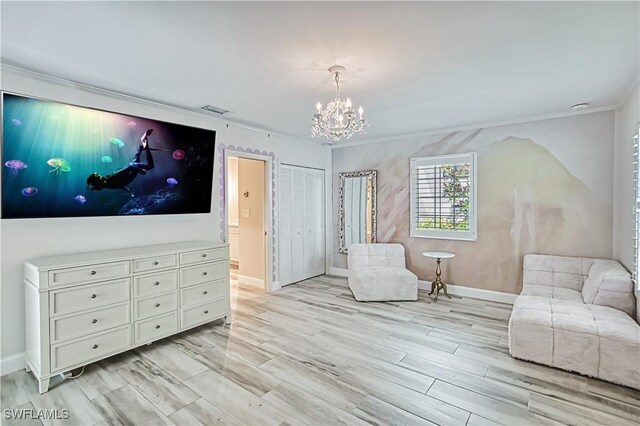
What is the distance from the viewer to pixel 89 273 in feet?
8.58

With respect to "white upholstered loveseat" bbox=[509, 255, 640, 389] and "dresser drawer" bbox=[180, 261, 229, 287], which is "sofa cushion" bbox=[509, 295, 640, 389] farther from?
"dresser drawer" bbox=[180, 261, 229, 287]

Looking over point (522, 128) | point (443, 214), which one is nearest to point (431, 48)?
point (522, 128)

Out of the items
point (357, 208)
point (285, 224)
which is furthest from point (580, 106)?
point (285, 224)

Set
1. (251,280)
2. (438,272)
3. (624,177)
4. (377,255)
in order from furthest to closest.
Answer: (251,280)
(377,255)
(438,272)
(624,177)

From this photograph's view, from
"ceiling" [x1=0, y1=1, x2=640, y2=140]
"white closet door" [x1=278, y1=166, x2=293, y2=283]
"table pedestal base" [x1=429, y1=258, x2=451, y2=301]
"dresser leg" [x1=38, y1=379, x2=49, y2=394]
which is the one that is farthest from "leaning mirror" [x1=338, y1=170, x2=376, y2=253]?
"dresser leg" [x1=38, y1=379, x2=49, y2=394]

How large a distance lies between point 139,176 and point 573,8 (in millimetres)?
3783

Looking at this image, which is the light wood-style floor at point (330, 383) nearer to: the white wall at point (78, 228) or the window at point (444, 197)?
the white wall at point (78, 228)

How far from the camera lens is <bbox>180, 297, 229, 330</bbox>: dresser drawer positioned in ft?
10.9

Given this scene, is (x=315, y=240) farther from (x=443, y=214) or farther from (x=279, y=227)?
(x=443, y=214)

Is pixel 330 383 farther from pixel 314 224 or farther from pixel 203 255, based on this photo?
pixel 314 224

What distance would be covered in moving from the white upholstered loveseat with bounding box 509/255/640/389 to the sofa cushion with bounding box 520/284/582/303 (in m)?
0.01

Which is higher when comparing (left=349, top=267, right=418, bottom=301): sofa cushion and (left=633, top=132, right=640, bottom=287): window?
(left=633, top=132, right=640, bottom=287): window

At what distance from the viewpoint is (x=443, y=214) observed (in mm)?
4938

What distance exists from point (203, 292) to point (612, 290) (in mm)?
4159
